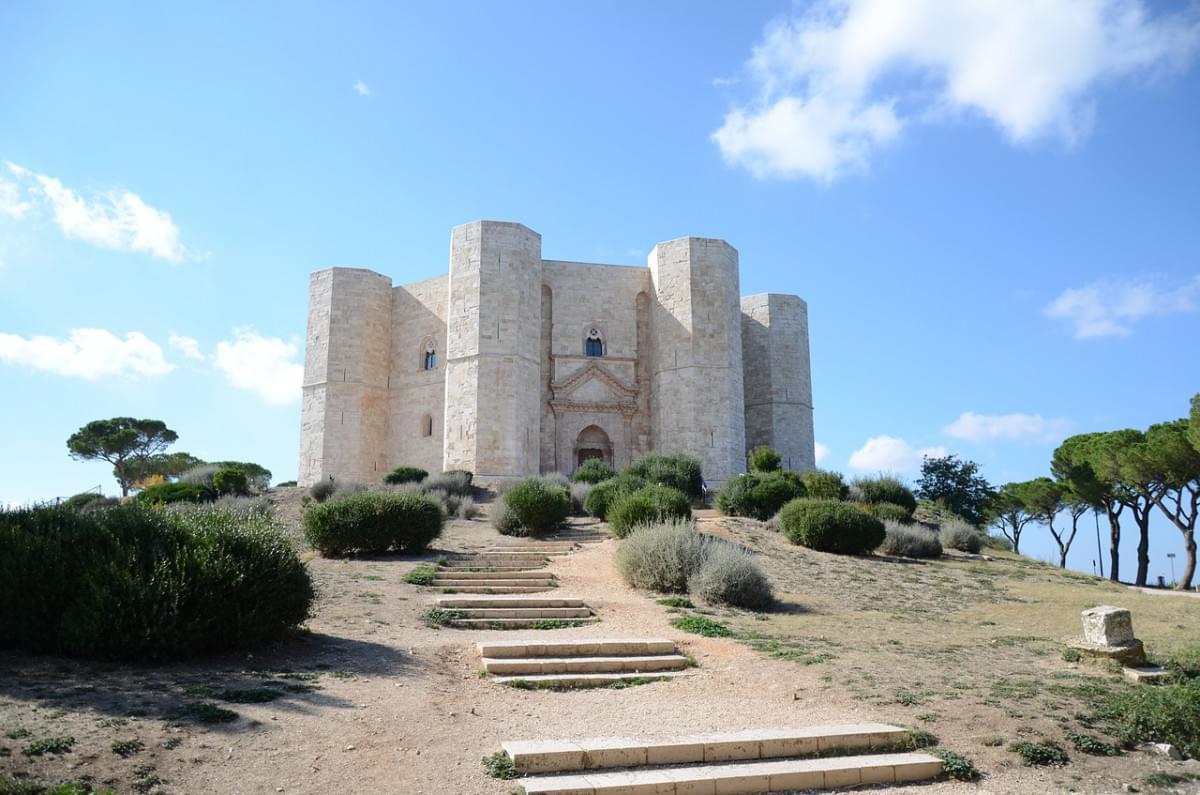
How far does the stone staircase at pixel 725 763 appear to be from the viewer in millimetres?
4754

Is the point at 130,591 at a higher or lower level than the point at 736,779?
higher

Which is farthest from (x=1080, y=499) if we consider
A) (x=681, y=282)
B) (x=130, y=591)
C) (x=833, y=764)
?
(x=130, y=591)

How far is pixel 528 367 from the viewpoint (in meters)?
28.6

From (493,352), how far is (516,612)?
61.9ft

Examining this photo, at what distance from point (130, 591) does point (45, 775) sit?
2.53 m

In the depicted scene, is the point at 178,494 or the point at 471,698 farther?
the point at 178,494

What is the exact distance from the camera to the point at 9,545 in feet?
21.8

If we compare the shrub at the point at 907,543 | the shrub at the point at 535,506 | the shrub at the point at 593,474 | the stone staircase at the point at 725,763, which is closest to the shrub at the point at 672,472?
the shrub at the point at 593,474

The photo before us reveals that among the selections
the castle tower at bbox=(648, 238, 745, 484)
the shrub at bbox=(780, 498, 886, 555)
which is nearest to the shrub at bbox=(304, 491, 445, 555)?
the shrub at bbox=(780, 498, 886, 555)

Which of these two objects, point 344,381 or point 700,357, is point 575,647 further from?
point 344,381

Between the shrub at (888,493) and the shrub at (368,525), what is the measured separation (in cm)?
1398

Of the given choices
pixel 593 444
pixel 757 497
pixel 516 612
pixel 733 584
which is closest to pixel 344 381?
pixel 593 444

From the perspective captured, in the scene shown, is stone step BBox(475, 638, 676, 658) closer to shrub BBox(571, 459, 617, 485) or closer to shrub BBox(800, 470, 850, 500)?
shrub BBox(800, 470, 850, 500)

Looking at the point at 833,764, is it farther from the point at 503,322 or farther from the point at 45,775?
the point at 503,322
